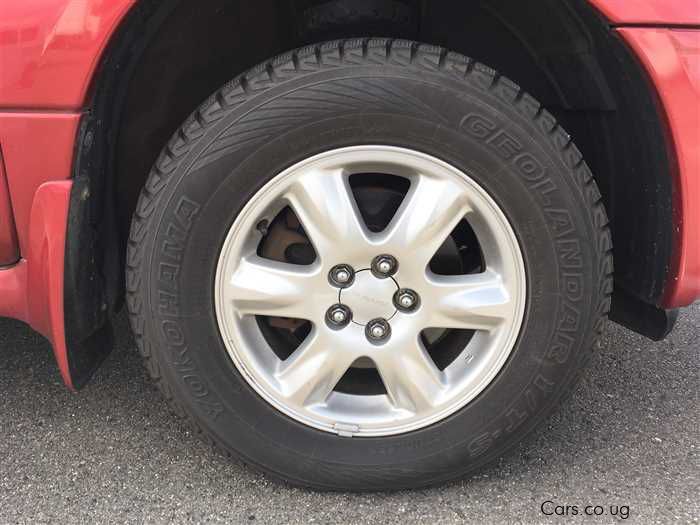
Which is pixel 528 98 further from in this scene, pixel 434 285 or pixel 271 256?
pixel 271 256

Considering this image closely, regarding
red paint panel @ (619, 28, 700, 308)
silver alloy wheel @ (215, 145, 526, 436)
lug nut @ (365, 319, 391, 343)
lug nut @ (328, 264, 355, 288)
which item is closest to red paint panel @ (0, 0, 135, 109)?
silver alloy wheel @ (215, 145, 526, 436)

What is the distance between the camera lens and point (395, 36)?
5.57 ft

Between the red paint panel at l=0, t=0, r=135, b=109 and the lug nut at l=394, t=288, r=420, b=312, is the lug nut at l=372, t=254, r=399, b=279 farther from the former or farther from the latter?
the red paint panel at l=0, t=0, r=135, b=109

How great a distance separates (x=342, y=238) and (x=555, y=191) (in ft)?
1.53

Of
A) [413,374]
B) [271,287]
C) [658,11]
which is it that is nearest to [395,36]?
[658,11]

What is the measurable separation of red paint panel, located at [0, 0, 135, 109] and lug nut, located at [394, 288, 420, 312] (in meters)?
0.78

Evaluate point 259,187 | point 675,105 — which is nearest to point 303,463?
point 259,187

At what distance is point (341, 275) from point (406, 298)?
15 centimetres

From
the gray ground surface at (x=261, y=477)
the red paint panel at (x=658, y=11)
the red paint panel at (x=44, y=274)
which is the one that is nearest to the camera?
the red paint panel at (x=658, y=11)

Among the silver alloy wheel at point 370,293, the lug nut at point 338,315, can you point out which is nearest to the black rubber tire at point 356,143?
the silver alloy wheel at point 370,293

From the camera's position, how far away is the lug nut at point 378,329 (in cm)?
137

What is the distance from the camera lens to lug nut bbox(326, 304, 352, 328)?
1.37m

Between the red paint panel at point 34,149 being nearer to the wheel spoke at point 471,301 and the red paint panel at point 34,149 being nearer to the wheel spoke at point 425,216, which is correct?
the wheel spoke at point 425,216

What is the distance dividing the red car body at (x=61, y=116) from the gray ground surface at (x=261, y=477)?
32 centimetres
